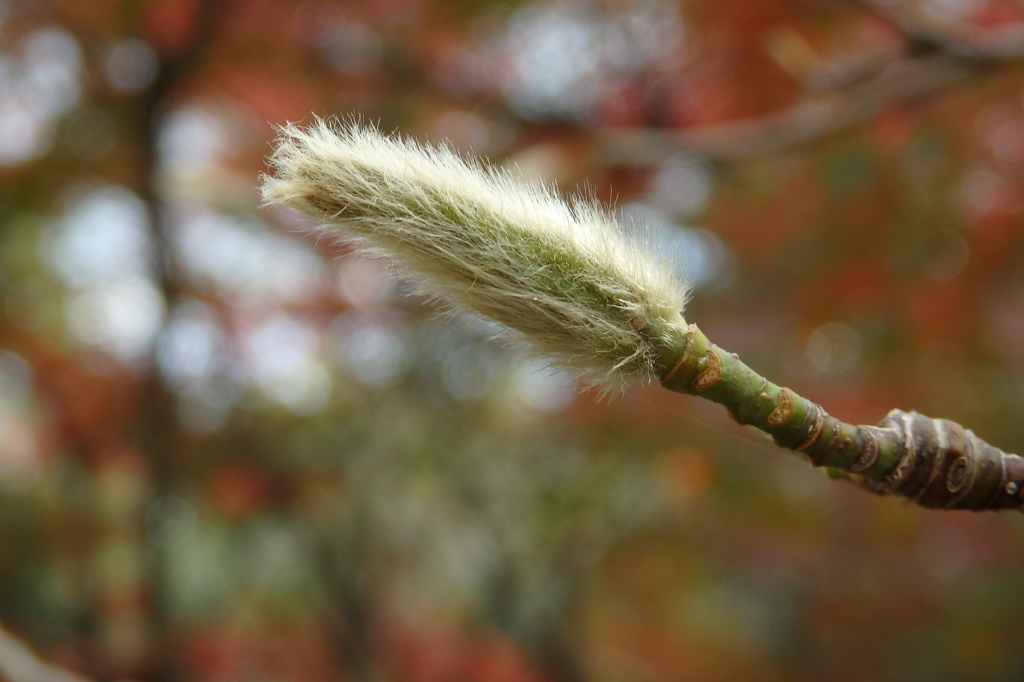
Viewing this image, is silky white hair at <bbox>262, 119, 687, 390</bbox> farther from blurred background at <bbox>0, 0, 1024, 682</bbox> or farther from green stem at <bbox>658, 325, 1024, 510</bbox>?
blurred background at <bbox>0, 0, 1024, 682</bbox>

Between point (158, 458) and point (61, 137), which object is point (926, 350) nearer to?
point (158, 458)

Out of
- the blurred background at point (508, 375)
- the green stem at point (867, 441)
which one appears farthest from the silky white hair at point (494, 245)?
the blurred background at point (508, 375)

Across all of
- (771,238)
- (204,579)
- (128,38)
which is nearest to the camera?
(128,38)

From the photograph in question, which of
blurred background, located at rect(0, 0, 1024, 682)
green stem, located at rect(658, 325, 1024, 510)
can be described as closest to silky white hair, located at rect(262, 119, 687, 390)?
green stem, located at rect(658, 325, 1024, 510)

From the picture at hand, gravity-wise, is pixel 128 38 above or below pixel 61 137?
above

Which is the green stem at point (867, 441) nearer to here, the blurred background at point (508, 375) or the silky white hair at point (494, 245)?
the silky white hair at point (494, 245)

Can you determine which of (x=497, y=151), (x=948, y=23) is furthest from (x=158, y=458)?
(x=948, y=23)

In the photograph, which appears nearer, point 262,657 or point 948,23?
point 948,23

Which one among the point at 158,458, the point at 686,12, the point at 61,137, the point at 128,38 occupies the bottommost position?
the point at 158,458
